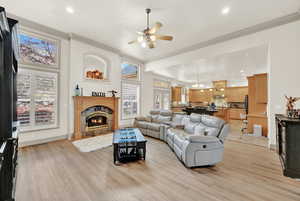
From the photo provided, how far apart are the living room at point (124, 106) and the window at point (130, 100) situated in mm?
160

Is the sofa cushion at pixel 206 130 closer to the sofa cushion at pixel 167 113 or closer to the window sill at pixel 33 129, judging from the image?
the sofa cushion at pixel 167 113

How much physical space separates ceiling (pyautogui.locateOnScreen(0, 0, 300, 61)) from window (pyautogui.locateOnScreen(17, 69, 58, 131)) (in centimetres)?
162

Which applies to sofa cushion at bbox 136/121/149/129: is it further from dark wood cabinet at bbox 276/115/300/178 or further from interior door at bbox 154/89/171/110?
dark wood cabinet at bbox 276/115/300/178

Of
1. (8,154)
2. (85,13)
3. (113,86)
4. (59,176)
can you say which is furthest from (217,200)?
(113,86)

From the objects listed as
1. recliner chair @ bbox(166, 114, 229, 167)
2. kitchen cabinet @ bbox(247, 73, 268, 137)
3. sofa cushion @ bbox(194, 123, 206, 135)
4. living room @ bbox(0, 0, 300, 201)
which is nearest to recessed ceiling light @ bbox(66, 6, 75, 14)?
living room @ bbox(0, 0, 300, 201)

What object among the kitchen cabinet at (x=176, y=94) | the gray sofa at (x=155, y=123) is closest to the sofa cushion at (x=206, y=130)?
the gray sofa at (x=155, y=123)

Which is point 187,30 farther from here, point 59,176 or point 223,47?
point 59,176

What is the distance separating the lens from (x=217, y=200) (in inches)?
72.7

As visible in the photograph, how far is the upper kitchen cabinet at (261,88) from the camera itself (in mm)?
5438

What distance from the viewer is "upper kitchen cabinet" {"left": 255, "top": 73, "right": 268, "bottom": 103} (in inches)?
214

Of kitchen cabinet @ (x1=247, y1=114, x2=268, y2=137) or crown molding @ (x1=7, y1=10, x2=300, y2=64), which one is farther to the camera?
kitchen cabinet @ (x1=247, y1=114, x2=268, y2=137)

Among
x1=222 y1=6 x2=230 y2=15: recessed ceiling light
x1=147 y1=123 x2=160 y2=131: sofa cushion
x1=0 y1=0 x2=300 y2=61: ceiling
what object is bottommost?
x1=147 y1=123 x2=160 y2=131: sofa cushion

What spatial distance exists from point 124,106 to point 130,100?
1.70 ft

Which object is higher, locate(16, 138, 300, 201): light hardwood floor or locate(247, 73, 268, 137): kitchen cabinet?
locate(247, 73, 268, 137): kitchen cabinet
